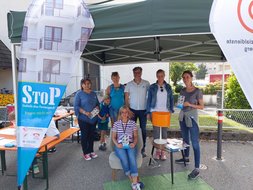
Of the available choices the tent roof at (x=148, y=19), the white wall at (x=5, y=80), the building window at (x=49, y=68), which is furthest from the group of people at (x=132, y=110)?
the white wall at (x=5, y=80)

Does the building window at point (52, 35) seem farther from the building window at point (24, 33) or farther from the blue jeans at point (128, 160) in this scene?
the blue jeans at point (128, 160)

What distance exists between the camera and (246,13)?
1959 millimetres

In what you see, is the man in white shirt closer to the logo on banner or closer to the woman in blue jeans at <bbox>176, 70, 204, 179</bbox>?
the woman in blue jeans at <bbox>176, 70, 204, 179</bbox>

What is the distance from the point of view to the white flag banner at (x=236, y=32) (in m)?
1.96

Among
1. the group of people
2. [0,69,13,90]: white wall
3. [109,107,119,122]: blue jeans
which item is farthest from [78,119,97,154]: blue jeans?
[0,69,13,90]: white wall

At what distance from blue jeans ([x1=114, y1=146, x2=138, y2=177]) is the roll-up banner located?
48.0 inches

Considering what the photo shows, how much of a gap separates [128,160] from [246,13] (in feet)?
7.60

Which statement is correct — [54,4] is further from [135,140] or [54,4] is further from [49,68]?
[135,140]

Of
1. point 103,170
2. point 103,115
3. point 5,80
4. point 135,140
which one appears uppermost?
point 5,80

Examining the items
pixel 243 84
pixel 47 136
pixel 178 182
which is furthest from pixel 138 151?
pixel 243 84

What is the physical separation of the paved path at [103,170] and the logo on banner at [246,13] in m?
2.35

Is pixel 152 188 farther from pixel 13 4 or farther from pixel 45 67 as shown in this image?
pixel 13 4

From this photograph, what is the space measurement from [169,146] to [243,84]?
60.5 inches

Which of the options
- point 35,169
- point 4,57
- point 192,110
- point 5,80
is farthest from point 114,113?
point 5,80
